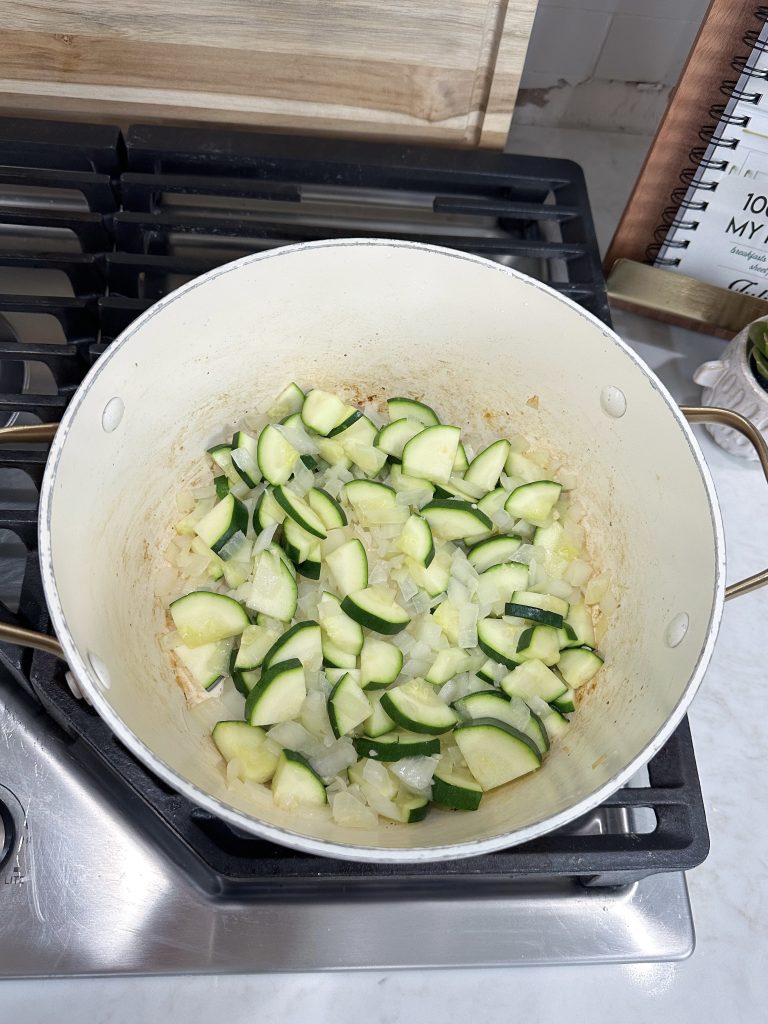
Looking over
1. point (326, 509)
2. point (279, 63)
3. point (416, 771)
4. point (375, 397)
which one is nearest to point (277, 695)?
point (416, 771)

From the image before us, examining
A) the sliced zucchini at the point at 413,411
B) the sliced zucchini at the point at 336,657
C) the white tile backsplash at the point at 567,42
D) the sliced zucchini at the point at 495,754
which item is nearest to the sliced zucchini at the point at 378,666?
the sliced zucchini at the point at 336,657

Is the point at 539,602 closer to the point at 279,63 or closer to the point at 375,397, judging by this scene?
the point at 375,397

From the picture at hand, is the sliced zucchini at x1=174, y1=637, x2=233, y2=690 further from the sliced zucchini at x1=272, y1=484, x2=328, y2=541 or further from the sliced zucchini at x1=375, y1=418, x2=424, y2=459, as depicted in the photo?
the sliced zucchini at x1=375, y1=418, x2=424, y2=459

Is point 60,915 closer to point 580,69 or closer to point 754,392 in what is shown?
point 754,392

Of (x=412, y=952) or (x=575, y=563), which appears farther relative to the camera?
(x=575, y=563)

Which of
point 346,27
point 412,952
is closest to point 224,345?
point 346,27

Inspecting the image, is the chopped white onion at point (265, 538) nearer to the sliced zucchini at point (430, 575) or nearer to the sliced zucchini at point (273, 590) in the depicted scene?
the sliced zucchini at point (273, 590)

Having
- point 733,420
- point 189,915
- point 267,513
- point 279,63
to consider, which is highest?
point 279,63

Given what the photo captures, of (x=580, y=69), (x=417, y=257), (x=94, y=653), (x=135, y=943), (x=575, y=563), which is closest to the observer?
(x=94, y=653)
